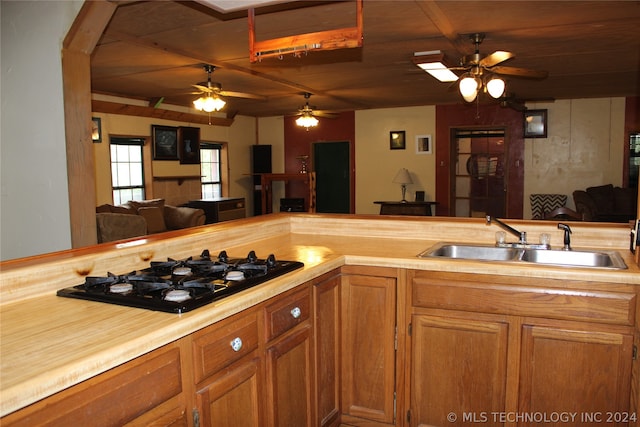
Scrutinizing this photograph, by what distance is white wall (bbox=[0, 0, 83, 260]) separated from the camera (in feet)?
9.81

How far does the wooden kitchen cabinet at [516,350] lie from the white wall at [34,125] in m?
2.15

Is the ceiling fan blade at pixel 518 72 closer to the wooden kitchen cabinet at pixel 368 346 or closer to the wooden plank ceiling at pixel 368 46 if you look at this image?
the wooden plank ceiling at pixel 368 46

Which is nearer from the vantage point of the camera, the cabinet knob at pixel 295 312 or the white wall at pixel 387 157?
the cabinet knob at pixel 295 312

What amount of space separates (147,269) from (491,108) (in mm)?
8155

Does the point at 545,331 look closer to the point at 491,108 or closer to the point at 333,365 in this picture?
the point at 333,365

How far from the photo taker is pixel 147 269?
6.68ft

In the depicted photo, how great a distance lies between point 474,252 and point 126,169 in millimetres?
6318

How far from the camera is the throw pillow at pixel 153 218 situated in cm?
723

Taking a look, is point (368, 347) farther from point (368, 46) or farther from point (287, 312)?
point (368, 46)

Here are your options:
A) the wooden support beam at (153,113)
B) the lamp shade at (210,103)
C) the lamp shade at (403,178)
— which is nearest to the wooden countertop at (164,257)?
the lamp shade at (210,103)

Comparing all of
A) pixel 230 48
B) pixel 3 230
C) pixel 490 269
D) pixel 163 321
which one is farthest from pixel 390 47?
pixel 163 321

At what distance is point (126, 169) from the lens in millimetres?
7789

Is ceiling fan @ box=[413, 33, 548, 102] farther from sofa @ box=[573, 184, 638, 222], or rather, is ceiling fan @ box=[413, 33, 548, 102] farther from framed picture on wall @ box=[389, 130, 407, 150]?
framed picture on wall @ box=[389, 130, 407, 150]

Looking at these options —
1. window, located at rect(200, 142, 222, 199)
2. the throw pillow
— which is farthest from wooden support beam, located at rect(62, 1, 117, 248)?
window, located at rect(200, 142, 222, 199)
